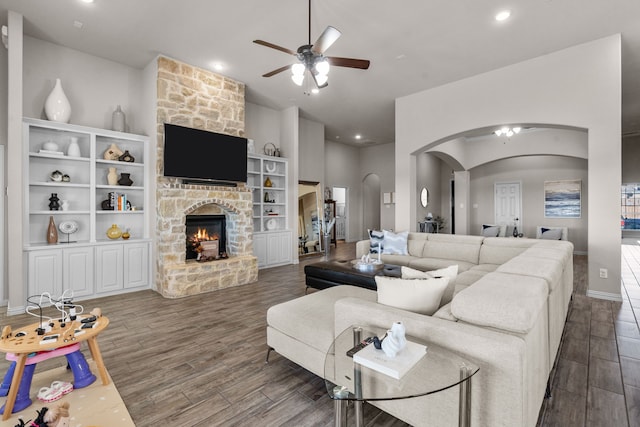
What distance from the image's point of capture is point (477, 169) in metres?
10.3

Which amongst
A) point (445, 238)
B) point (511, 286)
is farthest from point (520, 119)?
point (511, 286)

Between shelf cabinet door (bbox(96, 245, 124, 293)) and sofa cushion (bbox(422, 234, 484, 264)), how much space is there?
191 inches

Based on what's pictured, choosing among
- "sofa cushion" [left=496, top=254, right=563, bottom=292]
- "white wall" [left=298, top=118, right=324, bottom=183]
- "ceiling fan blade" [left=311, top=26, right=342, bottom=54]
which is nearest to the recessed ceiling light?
"ceiling fan blade" [left=311, top=26, right=342, bottom=54]

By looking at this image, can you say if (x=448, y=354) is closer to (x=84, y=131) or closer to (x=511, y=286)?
(x=511, y=286)

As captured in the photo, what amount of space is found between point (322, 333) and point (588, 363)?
7.52ft

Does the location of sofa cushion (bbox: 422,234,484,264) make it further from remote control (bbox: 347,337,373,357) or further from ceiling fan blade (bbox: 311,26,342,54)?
remote control (bbox: 347,337,373,357)

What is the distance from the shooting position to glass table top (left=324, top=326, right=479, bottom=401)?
1.20 m

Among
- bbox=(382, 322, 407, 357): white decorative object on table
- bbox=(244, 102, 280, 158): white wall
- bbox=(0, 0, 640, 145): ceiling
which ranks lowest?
bbox=(382, 322, 407, 357): white decorative object on table

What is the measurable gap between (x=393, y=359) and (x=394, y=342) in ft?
0.22

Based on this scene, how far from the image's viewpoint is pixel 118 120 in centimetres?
473

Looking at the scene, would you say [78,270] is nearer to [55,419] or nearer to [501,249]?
[55,419]

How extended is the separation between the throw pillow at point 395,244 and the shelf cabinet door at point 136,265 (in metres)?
3.95

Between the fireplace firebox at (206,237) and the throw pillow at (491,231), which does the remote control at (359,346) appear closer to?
the fireplace firebox at (206,237)

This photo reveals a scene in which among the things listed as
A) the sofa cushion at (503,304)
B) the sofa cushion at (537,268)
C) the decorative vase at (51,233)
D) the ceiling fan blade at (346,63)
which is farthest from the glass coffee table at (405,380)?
the decorative vase at (51,233)
